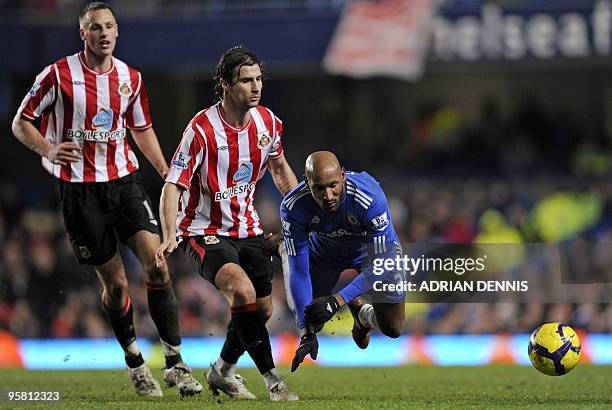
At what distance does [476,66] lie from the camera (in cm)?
1820

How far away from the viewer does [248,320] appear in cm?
746

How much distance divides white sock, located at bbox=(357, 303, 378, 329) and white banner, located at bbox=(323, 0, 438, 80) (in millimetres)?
7675

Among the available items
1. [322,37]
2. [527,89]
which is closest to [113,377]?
[322,37]

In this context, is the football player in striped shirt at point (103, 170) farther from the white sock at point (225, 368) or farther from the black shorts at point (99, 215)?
the white sock at point (225, 368)

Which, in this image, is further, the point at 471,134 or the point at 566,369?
the point at 471,134

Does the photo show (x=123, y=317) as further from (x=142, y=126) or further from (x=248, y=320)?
(x=142, y=126)

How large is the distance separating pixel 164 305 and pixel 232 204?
846mm

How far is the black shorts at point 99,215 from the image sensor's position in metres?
8.01

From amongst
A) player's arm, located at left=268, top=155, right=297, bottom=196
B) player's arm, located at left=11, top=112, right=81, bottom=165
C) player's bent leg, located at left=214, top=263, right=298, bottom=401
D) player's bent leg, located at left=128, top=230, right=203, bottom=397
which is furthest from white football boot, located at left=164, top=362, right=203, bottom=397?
player's arm, located at left=11, top=112, right=81, bottom=165

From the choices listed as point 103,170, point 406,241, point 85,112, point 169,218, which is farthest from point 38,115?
point 406,241

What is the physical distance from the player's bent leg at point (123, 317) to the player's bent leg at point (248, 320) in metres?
0.92

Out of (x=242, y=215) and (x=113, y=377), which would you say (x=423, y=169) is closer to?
(x=113, y=377)

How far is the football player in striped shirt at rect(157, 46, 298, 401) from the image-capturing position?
7.46m

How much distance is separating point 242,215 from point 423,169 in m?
10.4
